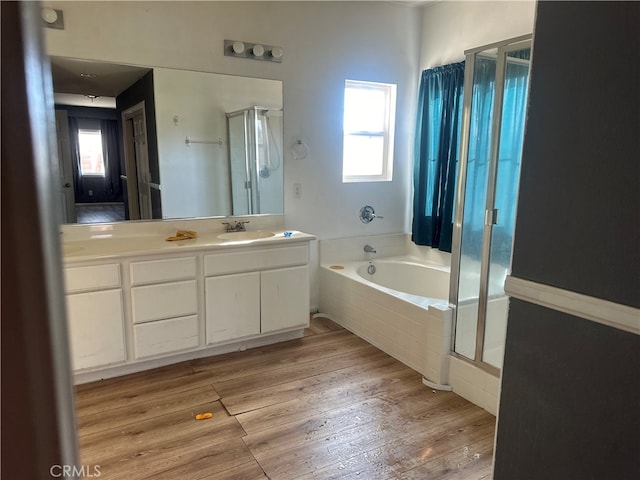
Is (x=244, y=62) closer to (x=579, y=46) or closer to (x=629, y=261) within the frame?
(x=579, y=46)

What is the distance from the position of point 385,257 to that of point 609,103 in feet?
10.7

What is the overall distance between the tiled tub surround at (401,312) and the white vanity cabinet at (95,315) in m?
1.67

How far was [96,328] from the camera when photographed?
2557mm

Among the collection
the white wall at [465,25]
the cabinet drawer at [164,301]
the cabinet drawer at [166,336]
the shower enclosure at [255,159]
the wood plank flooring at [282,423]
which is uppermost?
the white wall at [465,25]

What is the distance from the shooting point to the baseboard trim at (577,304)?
2.94 ft

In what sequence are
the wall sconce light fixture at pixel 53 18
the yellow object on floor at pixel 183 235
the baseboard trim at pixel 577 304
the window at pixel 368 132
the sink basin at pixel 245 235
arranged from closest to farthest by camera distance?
the baseboard trim at pixel 577 304 → the wall sconce light fixture at pixel 53 18 → the yellow object on floor at pixel 183 235 → the sink basin at pixel 245 235 → the window at pixel 368 132

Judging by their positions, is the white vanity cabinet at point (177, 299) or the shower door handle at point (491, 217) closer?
the shower door handle at point (491, 217)

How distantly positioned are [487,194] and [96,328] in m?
2.34

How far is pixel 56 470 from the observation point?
0.42 metres

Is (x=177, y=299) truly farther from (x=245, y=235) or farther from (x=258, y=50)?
(x=258, y=50)

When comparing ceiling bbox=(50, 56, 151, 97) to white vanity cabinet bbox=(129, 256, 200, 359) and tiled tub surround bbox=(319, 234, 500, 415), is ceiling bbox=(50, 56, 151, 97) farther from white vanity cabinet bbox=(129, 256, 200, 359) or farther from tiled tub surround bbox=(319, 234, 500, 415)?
tiled tub surround bbox=(319, 234, 500, 415)

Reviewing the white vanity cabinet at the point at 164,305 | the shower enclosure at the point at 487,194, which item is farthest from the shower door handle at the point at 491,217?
the white vanity cabinet at the point at 164,305

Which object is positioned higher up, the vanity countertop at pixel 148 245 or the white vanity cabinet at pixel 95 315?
the vanity countertop at pixel 148 245

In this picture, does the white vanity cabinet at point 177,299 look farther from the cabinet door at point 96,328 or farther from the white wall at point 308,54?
the white wall at point 308,54
